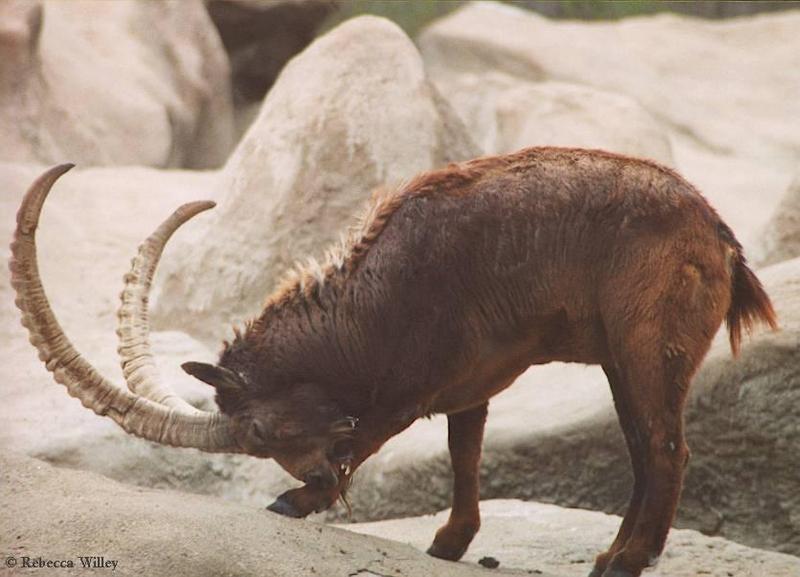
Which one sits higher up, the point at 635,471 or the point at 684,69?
the point at 635,471

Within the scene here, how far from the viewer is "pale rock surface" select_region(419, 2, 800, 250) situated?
56.9 feet

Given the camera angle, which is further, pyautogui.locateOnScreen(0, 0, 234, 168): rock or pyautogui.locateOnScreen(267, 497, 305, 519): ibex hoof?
pyautogui.locateOnScreen(0, 0, 234, 168): rock

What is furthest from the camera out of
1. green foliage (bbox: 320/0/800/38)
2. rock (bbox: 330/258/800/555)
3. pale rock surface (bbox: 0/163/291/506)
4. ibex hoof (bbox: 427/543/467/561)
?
green foliage (bbox: 320/0/800/38)

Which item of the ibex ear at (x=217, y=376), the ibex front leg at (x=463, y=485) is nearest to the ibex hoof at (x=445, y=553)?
the ibex front leg at (x=463, y=485)

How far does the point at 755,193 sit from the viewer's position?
15.7m

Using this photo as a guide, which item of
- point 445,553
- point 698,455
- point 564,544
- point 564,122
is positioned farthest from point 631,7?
point 445,553

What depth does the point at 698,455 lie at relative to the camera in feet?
23.7

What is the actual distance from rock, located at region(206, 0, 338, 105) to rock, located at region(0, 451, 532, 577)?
1290 centimetres

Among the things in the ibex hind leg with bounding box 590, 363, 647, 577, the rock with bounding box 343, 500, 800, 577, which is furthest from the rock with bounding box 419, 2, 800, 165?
the ibex hind leg with bounding box 590, 363, 647, 577

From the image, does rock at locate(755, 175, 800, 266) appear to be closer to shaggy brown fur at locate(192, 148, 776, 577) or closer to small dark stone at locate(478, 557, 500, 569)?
shaggy brown fur at locate(192, 148, 776, 577)

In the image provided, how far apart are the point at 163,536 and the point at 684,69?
15442 mm

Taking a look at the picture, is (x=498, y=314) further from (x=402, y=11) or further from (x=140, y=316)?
(x=402, y=11)

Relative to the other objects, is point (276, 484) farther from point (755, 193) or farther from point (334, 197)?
point (755, 193)
